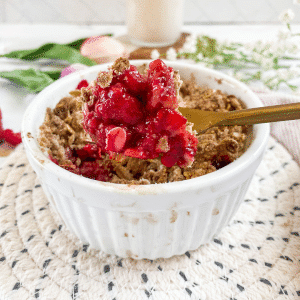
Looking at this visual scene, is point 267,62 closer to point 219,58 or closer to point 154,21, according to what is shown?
point 219,58

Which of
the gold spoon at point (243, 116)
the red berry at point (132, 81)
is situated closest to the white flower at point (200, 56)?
the gold spoon at point (243, 116)

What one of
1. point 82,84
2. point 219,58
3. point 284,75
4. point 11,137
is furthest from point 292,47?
point 11,137

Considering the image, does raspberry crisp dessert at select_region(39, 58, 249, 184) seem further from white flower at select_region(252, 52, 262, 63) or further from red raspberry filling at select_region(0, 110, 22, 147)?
white flower at select_region(252, 52, 262, 63)

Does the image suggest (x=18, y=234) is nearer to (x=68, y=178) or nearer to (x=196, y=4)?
(x=68, y=178)

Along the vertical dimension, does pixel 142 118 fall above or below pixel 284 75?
above

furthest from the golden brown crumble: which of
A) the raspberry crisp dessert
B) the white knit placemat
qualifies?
the white knit placemat

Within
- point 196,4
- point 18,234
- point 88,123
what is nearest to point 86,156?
point 88,123
